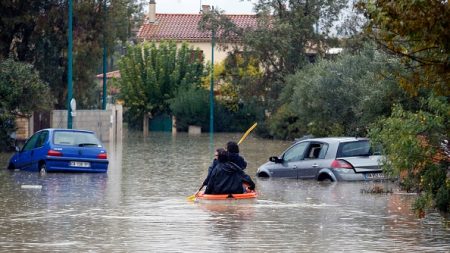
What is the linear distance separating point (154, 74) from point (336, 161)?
52723mm

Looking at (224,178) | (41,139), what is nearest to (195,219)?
(224,178)

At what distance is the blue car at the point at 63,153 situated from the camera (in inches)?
1216

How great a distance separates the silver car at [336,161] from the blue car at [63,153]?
575 centimetres

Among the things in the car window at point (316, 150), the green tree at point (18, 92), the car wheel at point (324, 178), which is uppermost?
the green tree at point (18, 92)

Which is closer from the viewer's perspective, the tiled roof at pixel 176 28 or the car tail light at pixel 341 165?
the car tail light at pixel 341 165

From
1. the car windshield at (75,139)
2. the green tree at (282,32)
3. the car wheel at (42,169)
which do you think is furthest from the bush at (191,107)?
the car wheel at (42,169)

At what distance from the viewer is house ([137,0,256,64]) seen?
90.5 metres

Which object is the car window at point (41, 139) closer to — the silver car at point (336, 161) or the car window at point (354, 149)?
the silver car at point (336, 161)

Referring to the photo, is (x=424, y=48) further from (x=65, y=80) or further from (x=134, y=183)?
(x=65, y=80)

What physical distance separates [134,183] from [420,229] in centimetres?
1199

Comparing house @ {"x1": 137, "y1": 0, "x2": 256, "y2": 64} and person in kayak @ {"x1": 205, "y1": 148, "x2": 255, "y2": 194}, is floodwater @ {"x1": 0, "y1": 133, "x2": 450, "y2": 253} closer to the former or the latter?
person in kayak @ {"x1": 205, "y1": 148, "x2": 255, "y2": 194}

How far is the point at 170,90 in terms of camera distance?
80688mm

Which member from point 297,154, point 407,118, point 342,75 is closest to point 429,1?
point 407,118

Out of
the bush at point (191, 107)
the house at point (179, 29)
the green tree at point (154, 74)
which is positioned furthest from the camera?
the house at point (179, 29)
